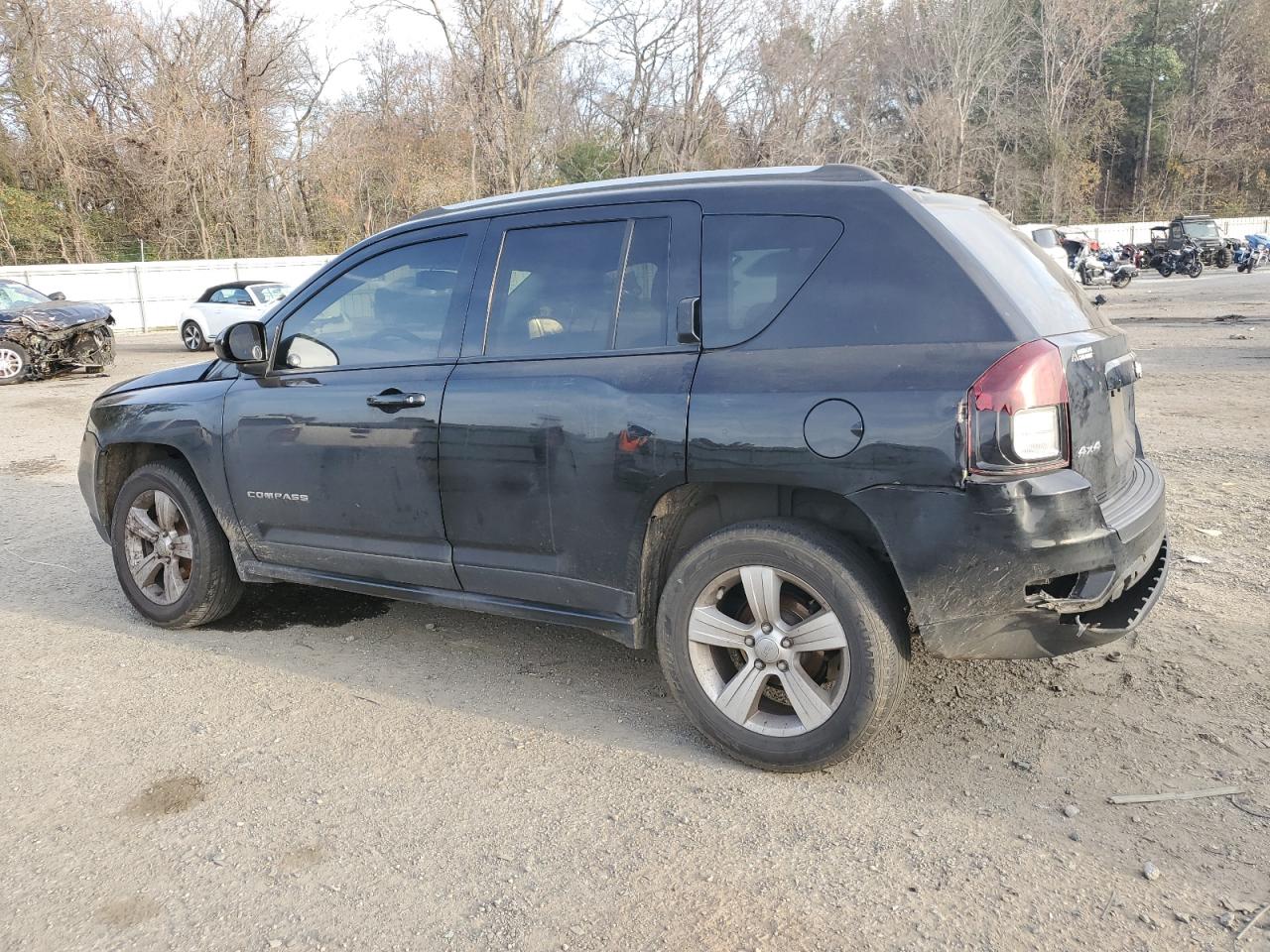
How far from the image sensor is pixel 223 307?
2145 cm

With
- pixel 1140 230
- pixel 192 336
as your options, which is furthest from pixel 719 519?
pixel 1140 230

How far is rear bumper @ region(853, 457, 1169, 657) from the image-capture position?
116 inches

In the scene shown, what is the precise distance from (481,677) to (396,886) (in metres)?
1.47

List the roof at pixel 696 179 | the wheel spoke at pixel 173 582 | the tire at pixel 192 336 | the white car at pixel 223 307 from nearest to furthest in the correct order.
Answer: the roof at pixel 696 179 < the wheel spoke at pixel 173 582 < the white car at pixel 223 307 < the tire at pixel 192 336

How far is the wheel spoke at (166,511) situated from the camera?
487 cm

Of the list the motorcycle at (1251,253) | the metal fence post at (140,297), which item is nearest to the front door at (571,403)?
the metal fence post at (140,297)

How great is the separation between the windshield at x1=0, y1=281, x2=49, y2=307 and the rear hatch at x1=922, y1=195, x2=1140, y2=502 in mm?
16831

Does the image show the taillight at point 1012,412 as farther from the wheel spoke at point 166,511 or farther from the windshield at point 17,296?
the windshield at point 17,296

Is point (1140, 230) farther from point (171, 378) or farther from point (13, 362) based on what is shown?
point (171, 378)

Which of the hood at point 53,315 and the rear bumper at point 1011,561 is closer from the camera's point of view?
the rear bumper at point 1011,561

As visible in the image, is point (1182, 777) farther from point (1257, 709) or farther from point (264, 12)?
point (264, 12)

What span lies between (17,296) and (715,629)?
55.7ft

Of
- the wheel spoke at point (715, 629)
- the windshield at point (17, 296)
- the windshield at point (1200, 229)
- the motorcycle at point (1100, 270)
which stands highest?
the windshield at point (1200, 229)

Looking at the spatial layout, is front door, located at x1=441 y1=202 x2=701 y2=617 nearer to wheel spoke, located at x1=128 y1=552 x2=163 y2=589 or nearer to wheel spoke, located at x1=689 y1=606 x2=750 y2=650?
wheel spoke, located at x1=689 y1=606 x2=750 y2=650
